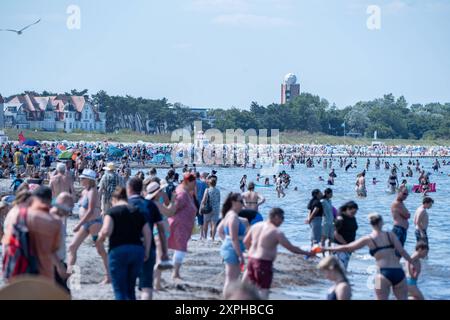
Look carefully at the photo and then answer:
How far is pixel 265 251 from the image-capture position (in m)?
9.47

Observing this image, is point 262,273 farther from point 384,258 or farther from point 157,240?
point 157,240

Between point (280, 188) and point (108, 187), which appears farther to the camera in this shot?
point (280, 188)

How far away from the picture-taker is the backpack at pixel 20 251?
7613 millimetres

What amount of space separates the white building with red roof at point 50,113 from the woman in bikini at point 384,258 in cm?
10619

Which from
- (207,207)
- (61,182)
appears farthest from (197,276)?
(207,207)

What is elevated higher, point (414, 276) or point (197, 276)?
point (414, 276)

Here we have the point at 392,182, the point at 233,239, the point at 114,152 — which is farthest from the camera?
the point at 114,152

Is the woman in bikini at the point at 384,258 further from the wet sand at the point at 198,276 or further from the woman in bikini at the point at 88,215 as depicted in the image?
the woman in bikini at the point at 88,215

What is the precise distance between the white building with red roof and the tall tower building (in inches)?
2516

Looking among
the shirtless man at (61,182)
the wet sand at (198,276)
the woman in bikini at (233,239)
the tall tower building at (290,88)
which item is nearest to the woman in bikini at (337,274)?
the woman in bikini at (233,239)

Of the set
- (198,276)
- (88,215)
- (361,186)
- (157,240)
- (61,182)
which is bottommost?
(361,186)

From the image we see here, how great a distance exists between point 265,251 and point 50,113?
11277 cm

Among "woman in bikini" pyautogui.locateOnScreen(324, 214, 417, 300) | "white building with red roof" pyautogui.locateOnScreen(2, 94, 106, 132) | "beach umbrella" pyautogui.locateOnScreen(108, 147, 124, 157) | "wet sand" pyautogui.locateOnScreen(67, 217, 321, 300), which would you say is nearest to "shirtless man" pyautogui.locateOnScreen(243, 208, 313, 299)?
"woman in bikini" pyautogui.locateOnScreen(324, 214, 417, 300)
